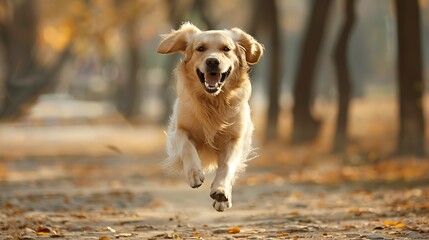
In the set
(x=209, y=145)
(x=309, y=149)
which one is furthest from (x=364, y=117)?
(x=209, y=145)

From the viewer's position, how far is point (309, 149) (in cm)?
2250

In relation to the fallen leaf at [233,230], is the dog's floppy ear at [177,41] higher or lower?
higher

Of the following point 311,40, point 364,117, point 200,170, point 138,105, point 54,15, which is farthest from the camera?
point 54,15

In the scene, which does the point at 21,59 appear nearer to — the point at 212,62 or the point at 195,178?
the point at 212,62

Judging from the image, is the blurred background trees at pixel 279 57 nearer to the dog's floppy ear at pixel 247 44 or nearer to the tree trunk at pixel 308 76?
the tree trunk at pixel 308 76

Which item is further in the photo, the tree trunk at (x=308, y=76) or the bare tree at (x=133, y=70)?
the bare tree at (x=133, y=70)

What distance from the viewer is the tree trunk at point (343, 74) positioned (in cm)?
1942

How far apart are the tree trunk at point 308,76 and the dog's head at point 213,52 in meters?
12.8

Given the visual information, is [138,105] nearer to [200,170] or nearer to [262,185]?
[262,185]

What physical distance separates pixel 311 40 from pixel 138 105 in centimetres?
2271

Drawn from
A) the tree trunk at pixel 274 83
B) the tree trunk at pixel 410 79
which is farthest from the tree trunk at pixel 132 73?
the tree trunk at pixel 410 79

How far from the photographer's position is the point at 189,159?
8.83 metres

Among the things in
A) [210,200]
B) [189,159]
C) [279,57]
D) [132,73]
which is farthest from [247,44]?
[132,73]

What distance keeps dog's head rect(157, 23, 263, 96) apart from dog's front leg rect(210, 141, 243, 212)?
0.69 m
